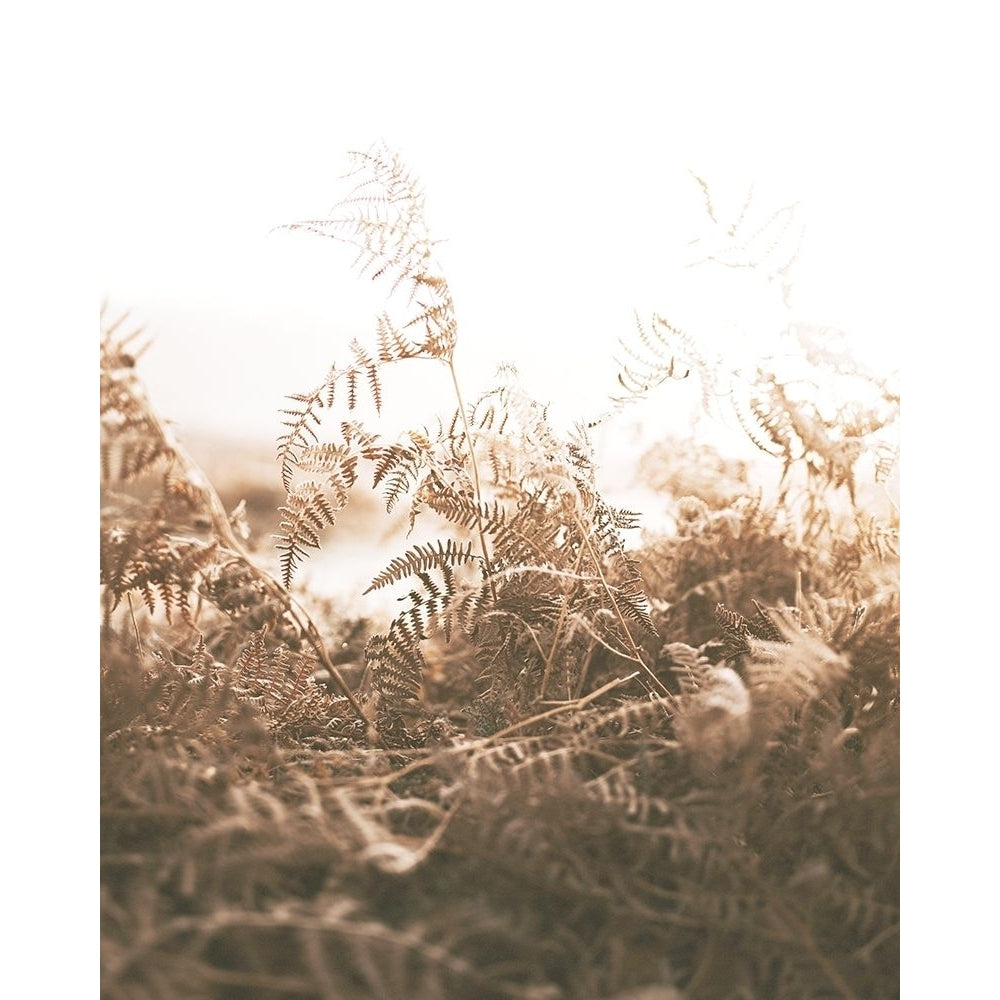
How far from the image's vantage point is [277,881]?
1.25 feet

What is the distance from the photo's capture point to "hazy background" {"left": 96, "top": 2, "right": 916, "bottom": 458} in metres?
0.62

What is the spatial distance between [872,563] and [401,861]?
0.40 metres

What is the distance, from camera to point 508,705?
0.60 m

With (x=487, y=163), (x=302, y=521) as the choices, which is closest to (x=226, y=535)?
(x=302, y=521)

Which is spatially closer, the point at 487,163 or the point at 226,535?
the point at 226,535

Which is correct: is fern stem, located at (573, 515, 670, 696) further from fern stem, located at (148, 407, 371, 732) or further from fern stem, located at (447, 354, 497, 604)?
fern stem, located at (148, 407, 371, 732)

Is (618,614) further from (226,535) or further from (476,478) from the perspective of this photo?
(226,535)

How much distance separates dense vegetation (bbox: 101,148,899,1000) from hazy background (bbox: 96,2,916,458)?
Answer: 0.04 metres

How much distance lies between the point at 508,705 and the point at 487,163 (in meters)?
0.41

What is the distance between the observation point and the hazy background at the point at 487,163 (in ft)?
2.03

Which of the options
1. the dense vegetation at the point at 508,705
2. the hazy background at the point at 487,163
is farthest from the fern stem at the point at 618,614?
the hazy background at the point at 487,163

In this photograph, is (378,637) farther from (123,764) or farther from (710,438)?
(710,438)

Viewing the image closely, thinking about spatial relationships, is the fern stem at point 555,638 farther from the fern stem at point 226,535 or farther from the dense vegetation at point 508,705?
the fern stem at point 226,535
